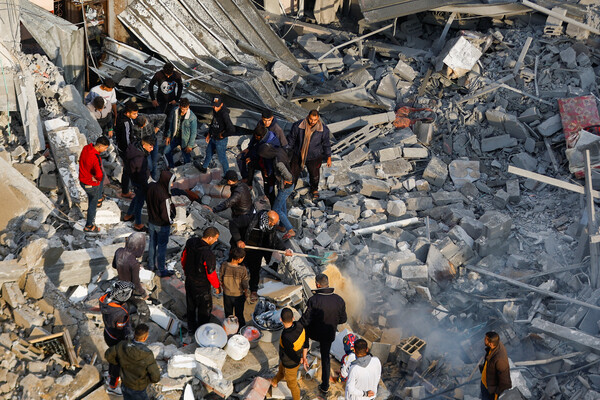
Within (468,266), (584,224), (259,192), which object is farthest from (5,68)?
(584,224)

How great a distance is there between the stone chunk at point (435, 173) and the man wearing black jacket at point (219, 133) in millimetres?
3606

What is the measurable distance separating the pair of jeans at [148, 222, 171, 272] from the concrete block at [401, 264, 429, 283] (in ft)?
11.2

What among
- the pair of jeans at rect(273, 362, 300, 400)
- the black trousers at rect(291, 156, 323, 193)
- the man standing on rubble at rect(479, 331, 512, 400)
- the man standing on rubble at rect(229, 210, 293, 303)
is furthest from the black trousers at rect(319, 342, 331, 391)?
the black trousers at rect(291, 156, 323, 193)

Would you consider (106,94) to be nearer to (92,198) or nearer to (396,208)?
(92,198)

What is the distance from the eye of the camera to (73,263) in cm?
873

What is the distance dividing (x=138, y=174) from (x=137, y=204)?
45 centimetres

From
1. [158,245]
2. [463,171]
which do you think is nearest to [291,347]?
[158,245]

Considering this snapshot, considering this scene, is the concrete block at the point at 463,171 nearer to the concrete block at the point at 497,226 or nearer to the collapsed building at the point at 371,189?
the collapsed building at the point at 371,189

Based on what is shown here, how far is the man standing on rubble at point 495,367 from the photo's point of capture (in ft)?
23.5

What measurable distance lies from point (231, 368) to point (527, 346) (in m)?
3.88

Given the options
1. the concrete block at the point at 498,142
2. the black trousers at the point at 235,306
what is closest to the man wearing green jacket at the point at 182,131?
the black trousers at the point at 235,306

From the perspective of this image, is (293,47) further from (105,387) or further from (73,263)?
(105,387)

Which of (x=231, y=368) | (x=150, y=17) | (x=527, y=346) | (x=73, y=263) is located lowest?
(x=527, y=346)

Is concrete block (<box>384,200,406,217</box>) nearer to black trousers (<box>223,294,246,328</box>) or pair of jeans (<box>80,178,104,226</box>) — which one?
black trousers (<box>223,294,246,328</box>)
